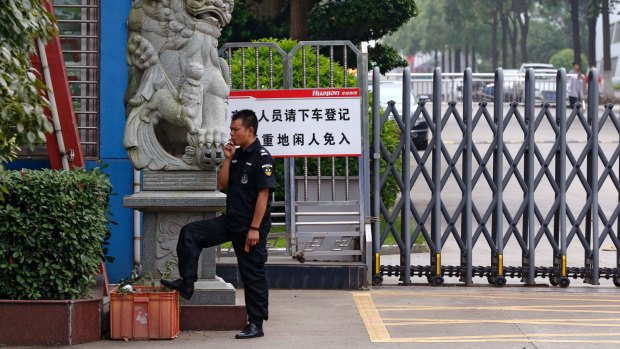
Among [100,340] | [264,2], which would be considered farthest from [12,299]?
[264,2]

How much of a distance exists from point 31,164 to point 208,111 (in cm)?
277

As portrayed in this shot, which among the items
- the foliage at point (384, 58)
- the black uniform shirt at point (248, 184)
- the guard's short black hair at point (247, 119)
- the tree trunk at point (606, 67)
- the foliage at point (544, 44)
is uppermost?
the foliage at point (544, 44)

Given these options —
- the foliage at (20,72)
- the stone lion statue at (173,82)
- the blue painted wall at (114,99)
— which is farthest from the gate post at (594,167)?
the foliage at (20,72)

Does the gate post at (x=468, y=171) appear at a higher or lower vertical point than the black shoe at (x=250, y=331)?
higher

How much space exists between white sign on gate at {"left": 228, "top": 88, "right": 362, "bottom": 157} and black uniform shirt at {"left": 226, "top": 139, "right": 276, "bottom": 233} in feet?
8.60

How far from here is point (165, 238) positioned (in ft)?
33.3

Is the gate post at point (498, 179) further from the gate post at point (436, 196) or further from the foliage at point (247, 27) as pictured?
the foliage at point (247, 27)

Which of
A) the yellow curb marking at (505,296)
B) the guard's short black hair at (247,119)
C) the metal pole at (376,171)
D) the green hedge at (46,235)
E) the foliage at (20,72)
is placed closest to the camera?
the foliage at (20,72)

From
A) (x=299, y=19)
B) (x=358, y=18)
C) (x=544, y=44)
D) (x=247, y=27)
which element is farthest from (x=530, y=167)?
(x=544, y=44)

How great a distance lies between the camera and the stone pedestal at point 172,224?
10.0m

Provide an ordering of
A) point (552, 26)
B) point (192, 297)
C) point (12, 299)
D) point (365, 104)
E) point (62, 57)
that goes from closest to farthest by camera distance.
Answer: point (12, 299), point (192, 297), point (62, 57), point (365, 104), point (552, 26)

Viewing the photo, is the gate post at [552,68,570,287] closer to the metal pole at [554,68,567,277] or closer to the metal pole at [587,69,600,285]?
the metal pole at [554,68,567,277]

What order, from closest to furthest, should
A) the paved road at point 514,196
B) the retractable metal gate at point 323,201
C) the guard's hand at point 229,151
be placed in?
the guard's hand at point 229,151, the retractable metal gate at point 323,201, the paved road at point 514,196

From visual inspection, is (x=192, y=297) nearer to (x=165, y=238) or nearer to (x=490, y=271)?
(x=165, y=238)
